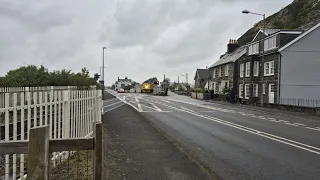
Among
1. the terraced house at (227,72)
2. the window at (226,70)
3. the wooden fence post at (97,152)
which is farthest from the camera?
the window at (226,70)

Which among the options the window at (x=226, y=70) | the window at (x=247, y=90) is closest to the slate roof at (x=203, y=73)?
the window at (x=226, y=70)

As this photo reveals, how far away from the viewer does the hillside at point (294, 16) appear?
69.6m

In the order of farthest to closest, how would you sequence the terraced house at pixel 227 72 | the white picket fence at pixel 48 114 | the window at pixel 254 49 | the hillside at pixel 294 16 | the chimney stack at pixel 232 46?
the hillside at pixel 294 16 → the chimney stack at pixel 232 46 → the terraced house at pixel 227 72 → the window at pixel 254 49 → the white picket fence at pixel 48 114

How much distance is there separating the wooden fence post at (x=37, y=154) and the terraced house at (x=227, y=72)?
149 feet

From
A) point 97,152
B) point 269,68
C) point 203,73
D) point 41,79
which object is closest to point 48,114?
point 97,152

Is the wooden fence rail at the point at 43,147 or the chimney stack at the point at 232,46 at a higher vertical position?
the chimney stack at the point at 232,46

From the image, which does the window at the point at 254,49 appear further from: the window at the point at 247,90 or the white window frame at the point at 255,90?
the window at the point at 247,90

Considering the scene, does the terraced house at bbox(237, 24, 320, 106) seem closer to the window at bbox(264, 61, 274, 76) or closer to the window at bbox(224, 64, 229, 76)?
the window at bbox(264, 61, 274, 76)

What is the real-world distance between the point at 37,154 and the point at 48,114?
13.3ft

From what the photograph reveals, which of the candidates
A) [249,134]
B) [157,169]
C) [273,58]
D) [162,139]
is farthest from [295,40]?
[157,169]

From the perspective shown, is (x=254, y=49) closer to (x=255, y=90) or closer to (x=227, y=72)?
(x=255, y=90)

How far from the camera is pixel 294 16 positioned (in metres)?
76.5

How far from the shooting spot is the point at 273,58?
37.2 m

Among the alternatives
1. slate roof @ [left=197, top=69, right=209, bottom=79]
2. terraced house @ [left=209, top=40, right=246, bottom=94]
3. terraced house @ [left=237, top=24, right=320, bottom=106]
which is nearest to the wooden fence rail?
terraced house @ [left=237, top=24, right=320, bottom=106]
